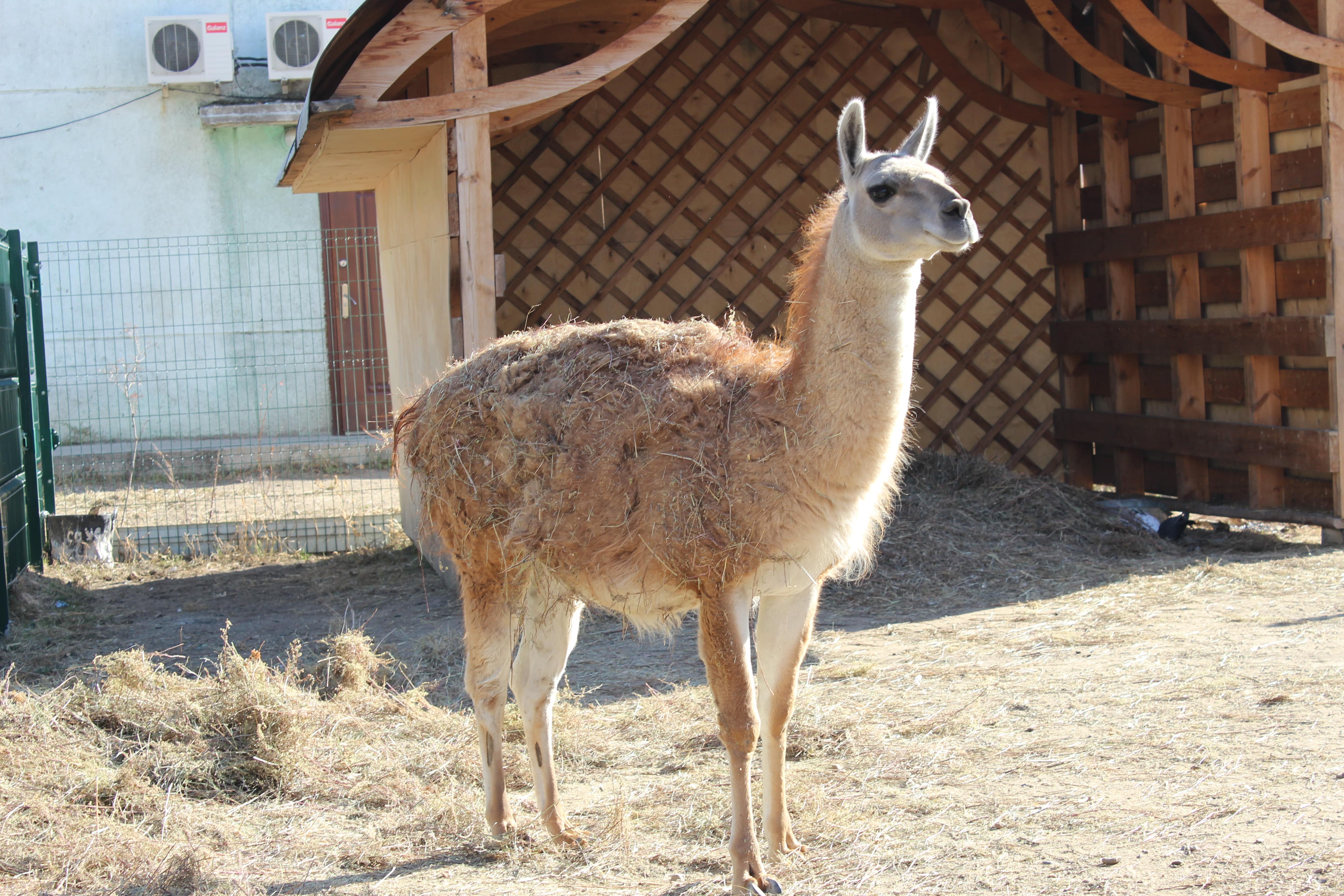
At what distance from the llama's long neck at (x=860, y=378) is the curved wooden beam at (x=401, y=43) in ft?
8.41

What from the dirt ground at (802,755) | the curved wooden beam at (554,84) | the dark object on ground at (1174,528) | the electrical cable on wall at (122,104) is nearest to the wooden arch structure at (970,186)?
the curved wooden beam at (554,84)

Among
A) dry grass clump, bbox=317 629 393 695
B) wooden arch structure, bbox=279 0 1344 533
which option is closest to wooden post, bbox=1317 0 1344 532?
wooden arch structure, bbox=279 0 1344 533

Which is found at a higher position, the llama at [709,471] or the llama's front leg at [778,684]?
the llama at [709,471]

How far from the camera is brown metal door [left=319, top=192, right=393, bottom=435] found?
9984 mm

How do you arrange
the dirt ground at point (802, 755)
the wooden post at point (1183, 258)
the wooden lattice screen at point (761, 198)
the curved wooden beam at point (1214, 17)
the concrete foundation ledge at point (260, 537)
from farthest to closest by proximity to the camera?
the wooden lattice screen at point (761, 198)
the concrete foundation ledge at point (260, 537)
the wooden post at point (1183, 258)
the curved wooden beam at point (1214, 17)
the dirt ground at point (802, 755)

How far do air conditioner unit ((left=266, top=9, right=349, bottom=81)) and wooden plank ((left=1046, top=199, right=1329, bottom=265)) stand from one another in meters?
6.71

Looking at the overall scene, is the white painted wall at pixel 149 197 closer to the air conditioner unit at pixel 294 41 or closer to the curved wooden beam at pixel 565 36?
the air conditioner unit at pixel 294 41

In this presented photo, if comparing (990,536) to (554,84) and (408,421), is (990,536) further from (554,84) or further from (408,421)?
(408,421)

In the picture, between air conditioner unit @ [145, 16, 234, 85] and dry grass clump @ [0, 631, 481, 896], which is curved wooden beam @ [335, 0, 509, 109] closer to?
dry grass clump @ [0, 631, 481, 896]

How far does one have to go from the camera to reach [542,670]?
2992mm

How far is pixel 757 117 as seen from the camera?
8016 mm

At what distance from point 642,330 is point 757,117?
18.1ft

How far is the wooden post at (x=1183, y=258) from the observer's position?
669 centimetres

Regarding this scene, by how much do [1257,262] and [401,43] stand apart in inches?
171
